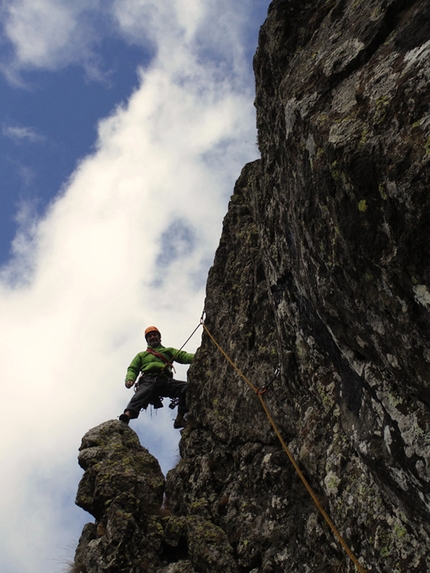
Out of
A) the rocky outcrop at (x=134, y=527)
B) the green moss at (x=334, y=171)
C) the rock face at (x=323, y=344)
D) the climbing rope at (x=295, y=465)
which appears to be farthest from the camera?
the rocky outcrop at (x=134, y=527)

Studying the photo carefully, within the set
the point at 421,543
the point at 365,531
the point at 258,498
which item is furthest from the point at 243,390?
the point at 421,543

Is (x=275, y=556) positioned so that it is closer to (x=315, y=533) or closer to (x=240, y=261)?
(x=315, y=533)

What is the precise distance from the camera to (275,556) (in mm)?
6957

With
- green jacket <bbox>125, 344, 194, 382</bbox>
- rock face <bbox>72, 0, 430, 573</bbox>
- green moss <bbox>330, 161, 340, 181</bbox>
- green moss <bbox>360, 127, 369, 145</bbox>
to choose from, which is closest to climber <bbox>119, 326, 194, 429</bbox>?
green jacket <bbox>125, 344, 194, 382</bbox>

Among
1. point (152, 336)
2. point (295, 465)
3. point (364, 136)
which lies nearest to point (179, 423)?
point (152, 336)

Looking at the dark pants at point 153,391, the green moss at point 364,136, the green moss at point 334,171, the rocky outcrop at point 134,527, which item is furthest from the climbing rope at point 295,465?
the green moss at point 364,136

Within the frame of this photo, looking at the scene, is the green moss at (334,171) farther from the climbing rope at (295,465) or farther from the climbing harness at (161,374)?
the climbing harness at (161,374)

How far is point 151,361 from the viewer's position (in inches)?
496

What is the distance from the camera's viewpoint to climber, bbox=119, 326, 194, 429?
37.9 ft

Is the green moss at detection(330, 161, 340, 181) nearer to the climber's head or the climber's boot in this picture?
the climber's boot

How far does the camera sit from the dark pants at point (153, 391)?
11.7 metres

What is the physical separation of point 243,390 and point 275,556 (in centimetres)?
283

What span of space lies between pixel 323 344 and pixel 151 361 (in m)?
6.73

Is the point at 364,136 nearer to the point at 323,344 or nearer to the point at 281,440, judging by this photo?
the point at 323,344
